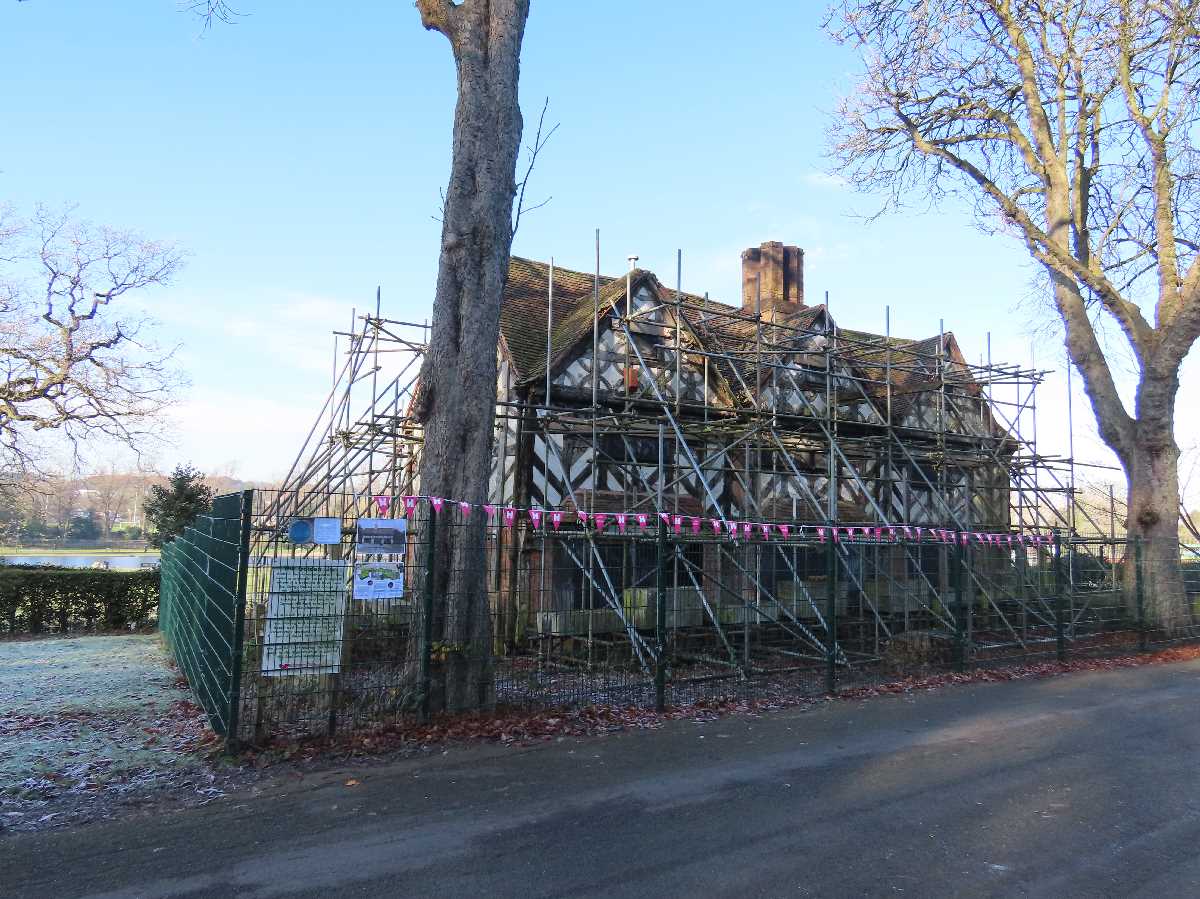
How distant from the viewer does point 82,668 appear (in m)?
11.6

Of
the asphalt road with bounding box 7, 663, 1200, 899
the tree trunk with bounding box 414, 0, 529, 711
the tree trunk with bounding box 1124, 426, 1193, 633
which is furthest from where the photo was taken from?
the tree trunk with bounding box 1124, 426, 1193, 633

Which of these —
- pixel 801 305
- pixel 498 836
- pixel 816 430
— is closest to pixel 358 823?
pixel 498 836

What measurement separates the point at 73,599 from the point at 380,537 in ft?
44.9

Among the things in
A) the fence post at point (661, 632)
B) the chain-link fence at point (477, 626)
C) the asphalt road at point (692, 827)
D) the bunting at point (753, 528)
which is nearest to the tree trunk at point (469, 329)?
the chain-link fence at point (477, 626)

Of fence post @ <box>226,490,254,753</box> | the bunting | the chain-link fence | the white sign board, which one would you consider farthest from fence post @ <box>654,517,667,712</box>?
fence post @ <box>226,490,254,753</box>

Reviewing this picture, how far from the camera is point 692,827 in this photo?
515 cm

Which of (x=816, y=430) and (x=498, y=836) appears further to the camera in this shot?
(x=816, y=430)

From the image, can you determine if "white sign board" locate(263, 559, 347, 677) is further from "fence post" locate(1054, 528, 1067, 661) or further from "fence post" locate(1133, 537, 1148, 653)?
"fence post" locate(1133, 537, 1148, 653)

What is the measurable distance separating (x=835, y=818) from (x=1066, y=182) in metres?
15.3

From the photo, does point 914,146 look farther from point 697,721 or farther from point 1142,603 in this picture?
point 697,721

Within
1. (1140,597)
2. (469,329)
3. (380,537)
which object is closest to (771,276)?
(1140,597)

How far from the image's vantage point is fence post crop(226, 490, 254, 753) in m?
6.40

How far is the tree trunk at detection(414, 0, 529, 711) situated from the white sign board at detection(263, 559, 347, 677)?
1.05 m

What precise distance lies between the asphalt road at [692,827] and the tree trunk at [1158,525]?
8654 mm
